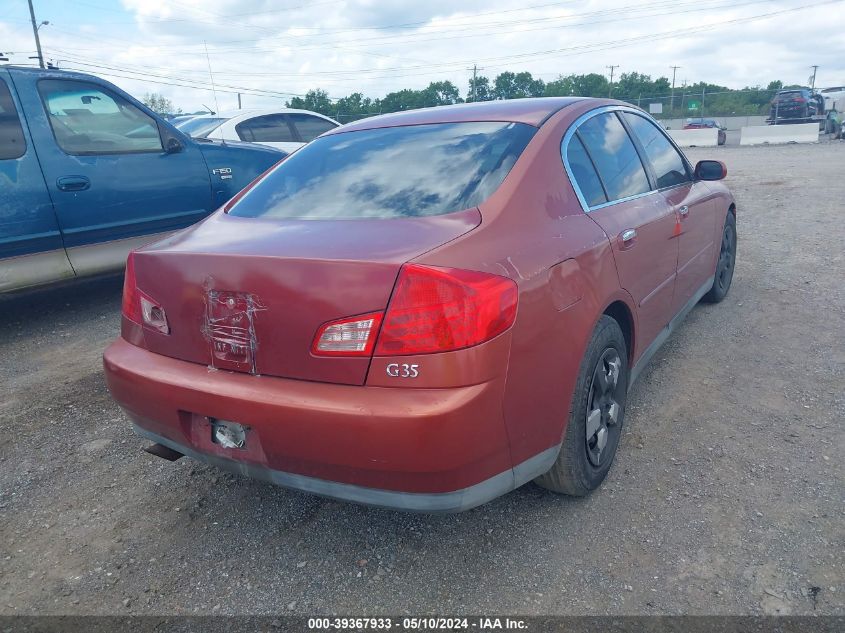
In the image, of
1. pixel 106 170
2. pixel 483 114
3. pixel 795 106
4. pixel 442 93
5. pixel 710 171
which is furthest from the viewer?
pixel 442 93

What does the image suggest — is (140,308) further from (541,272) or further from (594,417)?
(594,417)

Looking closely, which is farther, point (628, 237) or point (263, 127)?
point (263, 127)

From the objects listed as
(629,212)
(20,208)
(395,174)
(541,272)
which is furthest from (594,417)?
(20,208)

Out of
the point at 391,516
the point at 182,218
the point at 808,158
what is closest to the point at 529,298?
the point at 391,516

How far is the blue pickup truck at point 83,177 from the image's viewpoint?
4500 mm

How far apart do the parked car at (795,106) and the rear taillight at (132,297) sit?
33.7 meters

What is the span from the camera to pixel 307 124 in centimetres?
938

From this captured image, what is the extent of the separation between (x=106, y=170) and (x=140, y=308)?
311cm

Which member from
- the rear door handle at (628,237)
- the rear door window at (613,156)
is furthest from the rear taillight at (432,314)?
the rear door window at (613,156)

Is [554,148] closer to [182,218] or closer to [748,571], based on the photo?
[748,571]

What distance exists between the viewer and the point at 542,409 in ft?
6.93

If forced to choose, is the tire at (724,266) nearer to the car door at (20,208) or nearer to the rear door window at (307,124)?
the car door at (20,208)

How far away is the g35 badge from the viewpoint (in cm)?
184

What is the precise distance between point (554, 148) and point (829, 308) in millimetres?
3374
